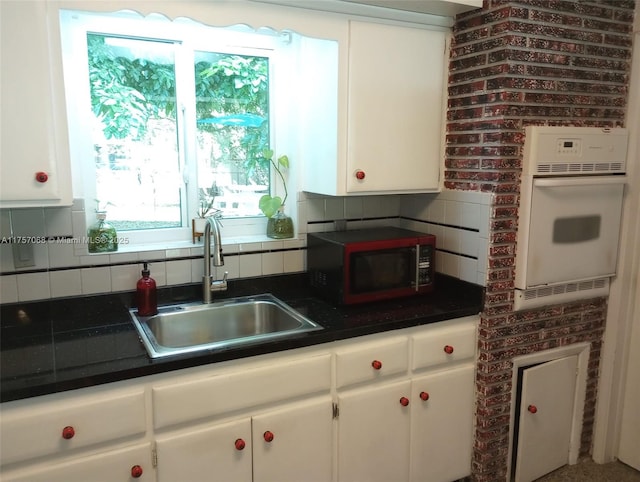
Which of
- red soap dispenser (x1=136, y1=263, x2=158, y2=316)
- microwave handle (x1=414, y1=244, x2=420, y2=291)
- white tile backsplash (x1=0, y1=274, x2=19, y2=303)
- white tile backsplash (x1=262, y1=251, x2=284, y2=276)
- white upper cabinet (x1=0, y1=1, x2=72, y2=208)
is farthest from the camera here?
white tile backsplash (x1=262, y1=251, x2=284, y2=276)

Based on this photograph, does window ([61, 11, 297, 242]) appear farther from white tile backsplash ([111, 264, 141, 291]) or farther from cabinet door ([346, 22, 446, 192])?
cabinet door ([346, 22, 446, 192])

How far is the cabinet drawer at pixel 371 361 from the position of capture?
189 centimetres

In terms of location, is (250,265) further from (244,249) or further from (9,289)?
(9,289)

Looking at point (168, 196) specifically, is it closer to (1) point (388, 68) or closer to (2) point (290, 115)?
(2) point (290, 115)

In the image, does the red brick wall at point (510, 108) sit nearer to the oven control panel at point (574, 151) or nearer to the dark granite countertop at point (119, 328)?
the oven control panel at point (574, 151)

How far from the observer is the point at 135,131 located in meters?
2.16

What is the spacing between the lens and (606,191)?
2.21 meters

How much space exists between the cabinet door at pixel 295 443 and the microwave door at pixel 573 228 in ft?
3.32

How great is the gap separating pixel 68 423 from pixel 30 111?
946 millimetres

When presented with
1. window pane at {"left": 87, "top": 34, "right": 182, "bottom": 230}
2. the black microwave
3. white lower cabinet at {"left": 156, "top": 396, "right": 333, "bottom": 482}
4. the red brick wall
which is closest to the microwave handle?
the black microwave

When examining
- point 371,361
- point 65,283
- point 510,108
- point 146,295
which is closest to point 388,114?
point 510,108

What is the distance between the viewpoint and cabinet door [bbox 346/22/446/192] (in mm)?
2105

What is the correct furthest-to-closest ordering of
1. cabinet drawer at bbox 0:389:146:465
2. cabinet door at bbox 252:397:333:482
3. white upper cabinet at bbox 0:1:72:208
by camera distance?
cabinet door at bbox 252:397:333:482 < white upper cabinet at bbox 0:1:72:208 < cabinet drawer at bbox 0:389:146:465

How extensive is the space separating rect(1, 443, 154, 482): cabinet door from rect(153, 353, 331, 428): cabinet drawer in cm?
11
